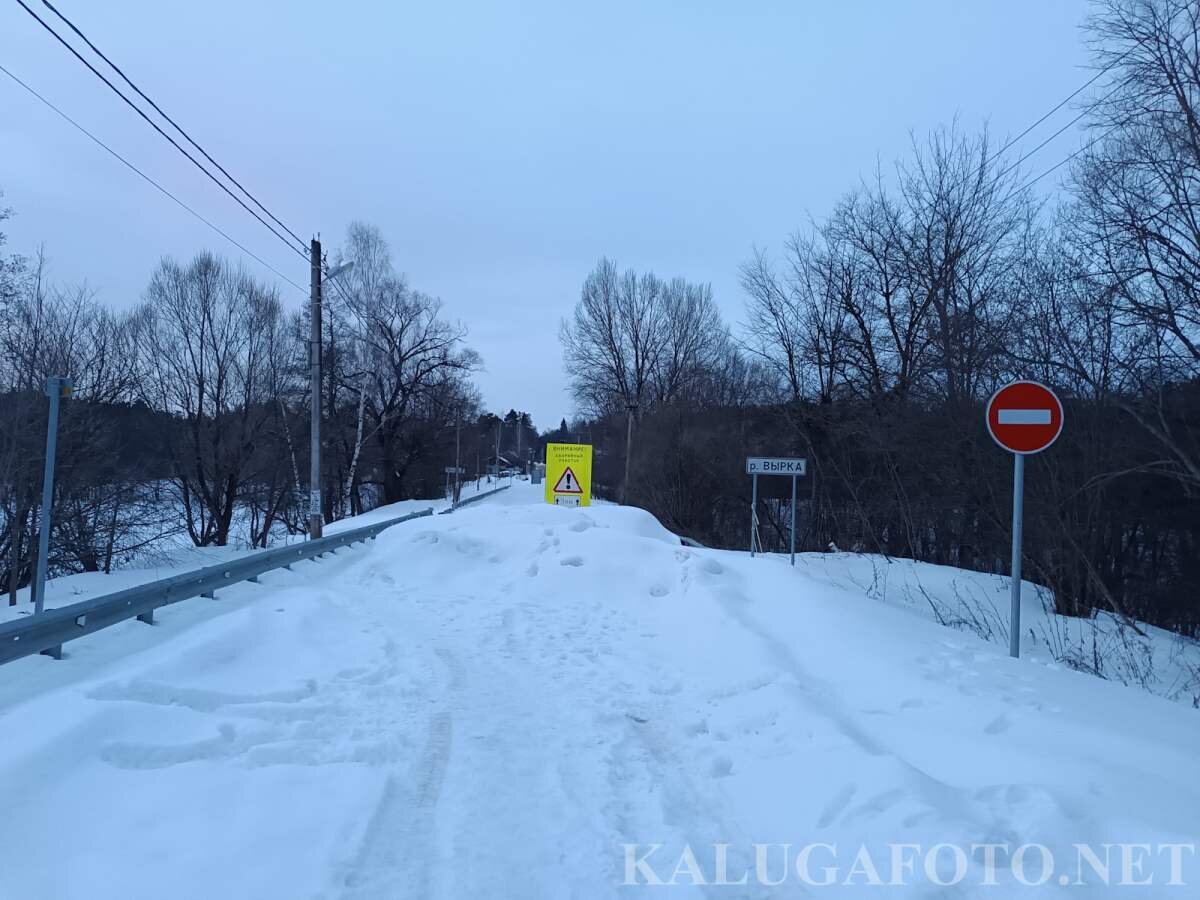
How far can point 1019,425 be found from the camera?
6980mm

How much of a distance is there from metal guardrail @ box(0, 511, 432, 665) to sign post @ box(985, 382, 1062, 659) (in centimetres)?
835

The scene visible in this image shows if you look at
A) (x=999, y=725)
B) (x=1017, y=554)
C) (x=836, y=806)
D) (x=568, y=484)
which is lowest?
(x=836, y=806)

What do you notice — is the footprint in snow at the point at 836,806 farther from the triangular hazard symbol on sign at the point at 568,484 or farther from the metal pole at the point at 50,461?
the triangular hazard symbol on sign at the point at 568,484

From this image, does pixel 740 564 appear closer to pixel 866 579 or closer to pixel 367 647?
pixel 367 647

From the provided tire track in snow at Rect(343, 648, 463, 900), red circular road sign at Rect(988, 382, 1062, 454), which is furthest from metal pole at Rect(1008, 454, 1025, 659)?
tire track in snow at Rect(343, 648, 463, 900)

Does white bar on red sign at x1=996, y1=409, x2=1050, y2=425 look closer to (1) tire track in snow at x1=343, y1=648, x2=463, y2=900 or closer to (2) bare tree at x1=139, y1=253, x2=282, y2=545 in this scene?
(1) tire track in snow at x1=343, y1=648, x2=463, y2=900

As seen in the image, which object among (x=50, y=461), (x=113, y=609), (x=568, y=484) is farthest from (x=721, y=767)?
(x=568, y=484)

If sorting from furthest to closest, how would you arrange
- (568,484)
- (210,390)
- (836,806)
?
(210,390) < (568,484) < (836,806)

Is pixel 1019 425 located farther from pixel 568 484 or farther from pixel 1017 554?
pixel 568 484

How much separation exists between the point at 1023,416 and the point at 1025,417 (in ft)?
0.06

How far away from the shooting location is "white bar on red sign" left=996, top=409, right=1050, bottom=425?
22.4 ft

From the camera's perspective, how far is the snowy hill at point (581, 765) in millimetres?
3260

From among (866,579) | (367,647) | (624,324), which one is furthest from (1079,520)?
(624,324)

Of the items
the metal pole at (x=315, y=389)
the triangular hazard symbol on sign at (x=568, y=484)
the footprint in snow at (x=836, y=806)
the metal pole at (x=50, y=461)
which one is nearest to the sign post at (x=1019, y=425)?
the footprint in snow at (x=836, y=806)
